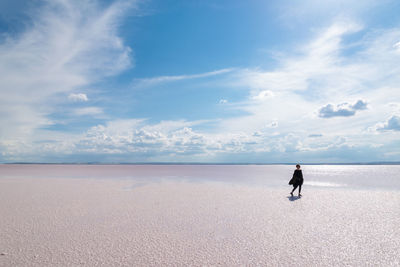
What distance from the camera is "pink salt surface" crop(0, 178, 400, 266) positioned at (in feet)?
20.2

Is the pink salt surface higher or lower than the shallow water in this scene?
higher

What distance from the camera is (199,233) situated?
316 inches

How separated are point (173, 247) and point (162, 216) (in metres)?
3.41

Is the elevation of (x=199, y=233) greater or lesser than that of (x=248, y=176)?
greater

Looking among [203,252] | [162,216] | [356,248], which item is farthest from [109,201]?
[356,248]

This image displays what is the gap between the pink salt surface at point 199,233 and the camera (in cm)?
615

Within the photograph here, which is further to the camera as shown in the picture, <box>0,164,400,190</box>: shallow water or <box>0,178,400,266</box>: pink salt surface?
<box>0,164,400,190</box>: shallow water

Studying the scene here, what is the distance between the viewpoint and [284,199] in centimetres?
1421

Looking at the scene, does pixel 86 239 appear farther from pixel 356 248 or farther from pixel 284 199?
pixel 284 199

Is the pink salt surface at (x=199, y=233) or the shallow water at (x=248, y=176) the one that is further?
the shallow water at (x=248, y=176)

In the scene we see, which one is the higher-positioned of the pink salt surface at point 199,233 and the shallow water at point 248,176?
the pink salt surface at point 199,233

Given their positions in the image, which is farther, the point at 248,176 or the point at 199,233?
the point at 248,176

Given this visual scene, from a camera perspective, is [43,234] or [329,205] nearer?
[43,234]

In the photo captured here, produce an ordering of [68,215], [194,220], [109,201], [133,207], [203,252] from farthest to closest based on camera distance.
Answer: [109,201] < [133,207] < [68,215] < [194,220] < [203,252]
